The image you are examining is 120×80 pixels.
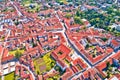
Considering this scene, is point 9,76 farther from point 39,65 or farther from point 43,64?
point 43,64

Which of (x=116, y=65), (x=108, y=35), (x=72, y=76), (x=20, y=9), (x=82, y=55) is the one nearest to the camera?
(x=72, y=76)

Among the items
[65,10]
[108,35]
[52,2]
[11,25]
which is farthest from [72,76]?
[52,2]

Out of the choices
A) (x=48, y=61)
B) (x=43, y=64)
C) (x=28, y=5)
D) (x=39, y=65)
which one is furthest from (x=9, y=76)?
(x=28, y=5)

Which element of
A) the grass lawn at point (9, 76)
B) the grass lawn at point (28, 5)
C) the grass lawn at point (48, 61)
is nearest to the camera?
the grass lawn at point (9, 76)

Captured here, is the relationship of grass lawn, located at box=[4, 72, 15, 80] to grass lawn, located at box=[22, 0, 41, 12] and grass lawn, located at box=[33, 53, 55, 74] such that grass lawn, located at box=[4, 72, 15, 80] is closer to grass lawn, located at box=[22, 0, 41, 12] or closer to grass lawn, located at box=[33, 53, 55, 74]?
grass lawn, located at box=[33, 53, 55, 74]

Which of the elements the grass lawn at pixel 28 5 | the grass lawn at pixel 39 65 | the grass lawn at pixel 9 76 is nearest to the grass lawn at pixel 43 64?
the grass lawn at pixel 39 65

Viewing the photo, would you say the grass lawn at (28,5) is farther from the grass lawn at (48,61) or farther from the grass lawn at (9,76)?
the grass lawn at (9,76)

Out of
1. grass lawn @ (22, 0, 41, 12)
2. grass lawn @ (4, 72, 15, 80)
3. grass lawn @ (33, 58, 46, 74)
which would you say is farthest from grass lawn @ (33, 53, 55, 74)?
grass lawn @ (22, 0, 41, 12)

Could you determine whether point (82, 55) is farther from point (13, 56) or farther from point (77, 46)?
point (13, 56)
